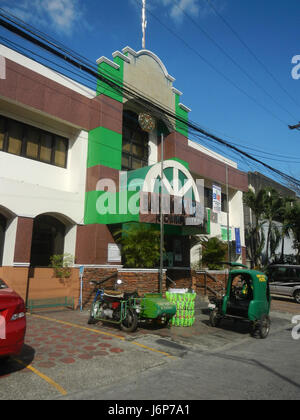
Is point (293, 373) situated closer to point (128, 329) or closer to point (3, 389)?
point (128, 329)

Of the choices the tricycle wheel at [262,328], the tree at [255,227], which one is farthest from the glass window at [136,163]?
the tree at [255,227]

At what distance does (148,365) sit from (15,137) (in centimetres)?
1165

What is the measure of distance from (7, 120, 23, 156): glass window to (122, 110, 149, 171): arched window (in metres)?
5.65

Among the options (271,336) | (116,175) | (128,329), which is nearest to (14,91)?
(116,175)

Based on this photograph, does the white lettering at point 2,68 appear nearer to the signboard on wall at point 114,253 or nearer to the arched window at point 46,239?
the arched window at point 46,239

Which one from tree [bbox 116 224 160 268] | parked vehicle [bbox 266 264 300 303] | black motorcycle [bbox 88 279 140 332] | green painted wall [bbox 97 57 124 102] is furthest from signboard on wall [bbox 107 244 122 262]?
parked vehicle [bbox 266 264 300 303]

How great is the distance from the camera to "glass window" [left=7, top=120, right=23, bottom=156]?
13.8 m

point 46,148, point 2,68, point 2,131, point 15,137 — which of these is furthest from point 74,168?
point 2,68

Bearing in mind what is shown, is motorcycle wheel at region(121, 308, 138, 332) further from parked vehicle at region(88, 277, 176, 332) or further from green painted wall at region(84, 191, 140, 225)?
green painted wall at region(84, 191, 140, 225)

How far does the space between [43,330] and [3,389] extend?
4554 millimetres

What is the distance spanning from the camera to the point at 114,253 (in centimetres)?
1501

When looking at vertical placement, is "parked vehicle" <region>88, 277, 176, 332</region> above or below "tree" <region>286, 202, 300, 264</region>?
below

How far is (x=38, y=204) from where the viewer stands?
13.6m

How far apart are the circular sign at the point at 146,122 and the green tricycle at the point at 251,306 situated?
10.8 metres
